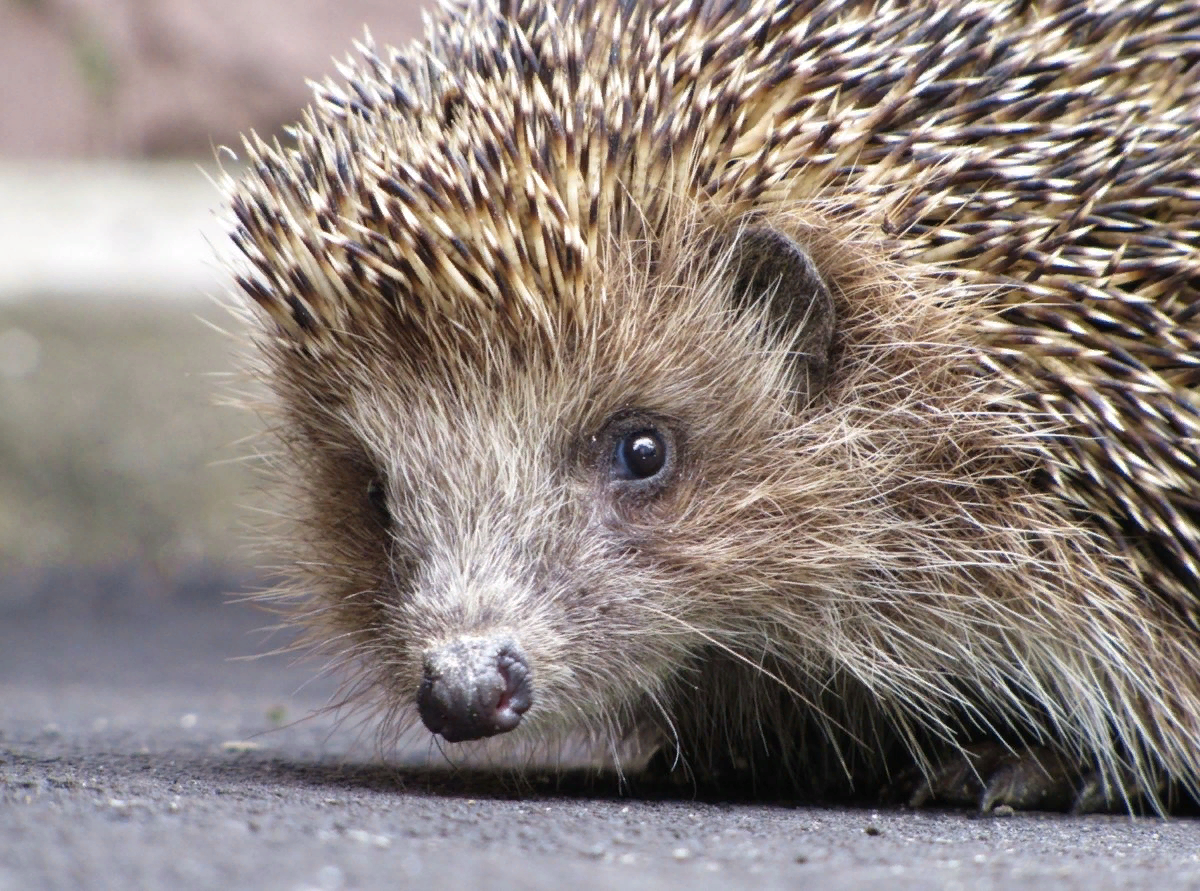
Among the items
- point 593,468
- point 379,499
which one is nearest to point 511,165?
point 593,468

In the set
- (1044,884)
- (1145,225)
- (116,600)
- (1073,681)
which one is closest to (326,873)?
(1044,884)

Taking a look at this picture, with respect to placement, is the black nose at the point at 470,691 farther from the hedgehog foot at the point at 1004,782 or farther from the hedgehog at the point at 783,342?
the hedgehog foot at the point at 1004,782

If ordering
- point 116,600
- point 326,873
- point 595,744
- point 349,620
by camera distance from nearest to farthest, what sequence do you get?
point 326,873 → point 349,620 → point 595,744 → point 116,600

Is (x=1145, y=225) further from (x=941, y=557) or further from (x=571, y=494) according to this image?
(x=571, y=494)

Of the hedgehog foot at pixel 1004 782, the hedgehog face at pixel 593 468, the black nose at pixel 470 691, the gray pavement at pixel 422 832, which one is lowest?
the hedgehog foot at pixel 1004 782

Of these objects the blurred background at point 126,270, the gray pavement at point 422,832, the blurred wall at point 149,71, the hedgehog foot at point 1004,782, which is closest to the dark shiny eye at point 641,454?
the gray pavement at point 422,832

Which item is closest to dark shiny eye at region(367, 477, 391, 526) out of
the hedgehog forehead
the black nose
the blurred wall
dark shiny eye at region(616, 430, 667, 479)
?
the hedgehog forehead

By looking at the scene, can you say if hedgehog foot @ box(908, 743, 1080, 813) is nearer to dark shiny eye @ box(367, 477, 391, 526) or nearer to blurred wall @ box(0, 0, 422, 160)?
dark shiny eye @ box(367, 477, 391, 526)
